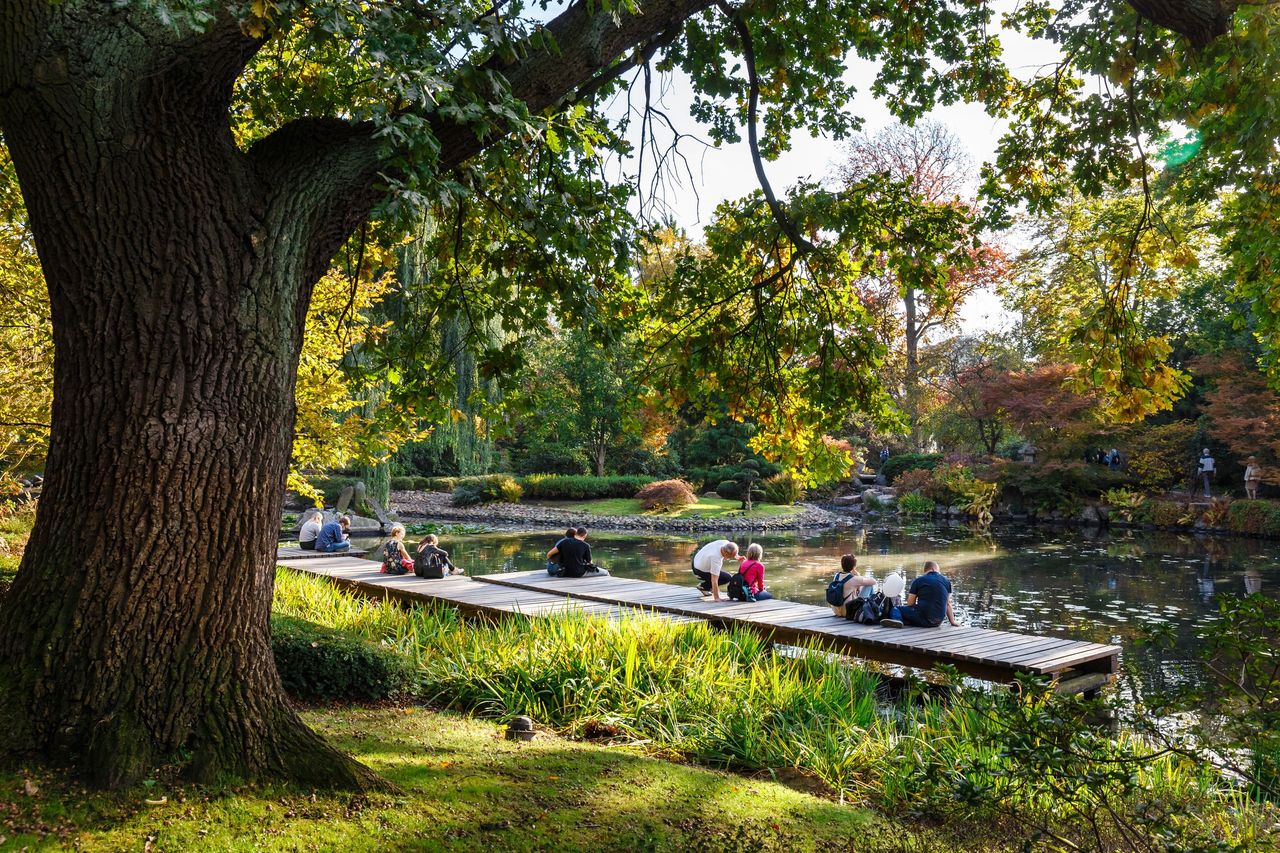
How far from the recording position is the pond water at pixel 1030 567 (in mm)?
12539

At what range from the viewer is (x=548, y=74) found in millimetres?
3875

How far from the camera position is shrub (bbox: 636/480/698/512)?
29.6 m

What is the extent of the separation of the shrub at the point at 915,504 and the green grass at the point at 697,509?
3588mm

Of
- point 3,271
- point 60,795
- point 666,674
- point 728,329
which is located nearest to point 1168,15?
point 728,329

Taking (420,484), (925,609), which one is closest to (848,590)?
(925,609)

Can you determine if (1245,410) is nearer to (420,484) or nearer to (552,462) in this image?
(552,462)

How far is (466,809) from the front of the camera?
3.69 metres

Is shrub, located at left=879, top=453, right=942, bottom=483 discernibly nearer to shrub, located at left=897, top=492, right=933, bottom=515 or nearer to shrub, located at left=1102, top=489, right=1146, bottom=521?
shrub, located at left=897, top=492, right=933, bottom=515

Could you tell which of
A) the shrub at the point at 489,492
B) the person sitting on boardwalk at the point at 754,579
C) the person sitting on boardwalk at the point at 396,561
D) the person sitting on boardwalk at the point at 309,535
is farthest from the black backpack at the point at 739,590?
the shrub at the point at 489,492

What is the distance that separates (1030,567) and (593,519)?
1442 centimetres

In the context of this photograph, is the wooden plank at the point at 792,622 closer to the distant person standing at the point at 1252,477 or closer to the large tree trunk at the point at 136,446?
the large tree trunk at the point at 136,446

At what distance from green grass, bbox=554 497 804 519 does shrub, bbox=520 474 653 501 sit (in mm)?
471

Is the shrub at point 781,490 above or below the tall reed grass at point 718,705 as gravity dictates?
above

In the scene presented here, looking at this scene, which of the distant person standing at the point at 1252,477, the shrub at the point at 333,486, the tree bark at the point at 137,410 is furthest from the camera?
the shrub at the point at 333,486
